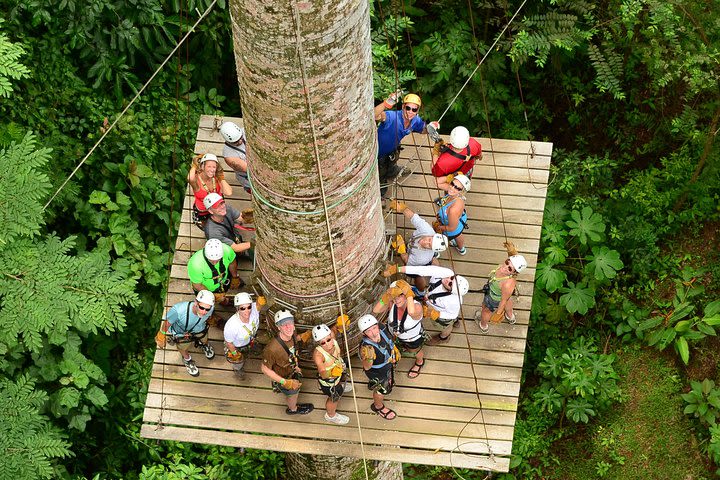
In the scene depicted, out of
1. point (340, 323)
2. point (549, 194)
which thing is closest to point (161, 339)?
point (340, 323)

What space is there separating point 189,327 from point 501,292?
10.5 feet

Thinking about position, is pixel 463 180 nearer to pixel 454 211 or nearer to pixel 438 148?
pixel 454 211

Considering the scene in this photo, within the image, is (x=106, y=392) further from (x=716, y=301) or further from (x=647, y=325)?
(x=716, y=301)

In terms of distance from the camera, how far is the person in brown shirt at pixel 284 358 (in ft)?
25.7

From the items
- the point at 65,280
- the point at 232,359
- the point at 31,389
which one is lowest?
the point at 31,389

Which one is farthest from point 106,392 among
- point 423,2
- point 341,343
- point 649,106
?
point 649,106

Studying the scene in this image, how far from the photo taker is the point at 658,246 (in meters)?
13.1

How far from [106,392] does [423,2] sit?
25.1 ft

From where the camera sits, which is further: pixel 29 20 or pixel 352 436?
pixel 29 20

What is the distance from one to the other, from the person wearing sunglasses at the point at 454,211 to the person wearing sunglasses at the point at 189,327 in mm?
2599

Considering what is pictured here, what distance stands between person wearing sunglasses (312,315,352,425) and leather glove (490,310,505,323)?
1658 mm

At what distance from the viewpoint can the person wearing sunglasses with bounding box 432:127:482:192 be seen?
9.16m

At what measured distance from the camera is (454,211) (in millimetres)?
8828

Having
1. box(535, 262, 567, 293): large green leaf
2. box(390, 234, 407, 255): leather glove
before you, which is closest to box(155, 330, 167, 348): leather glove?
box(390, 234, 407, 255): leather glove
